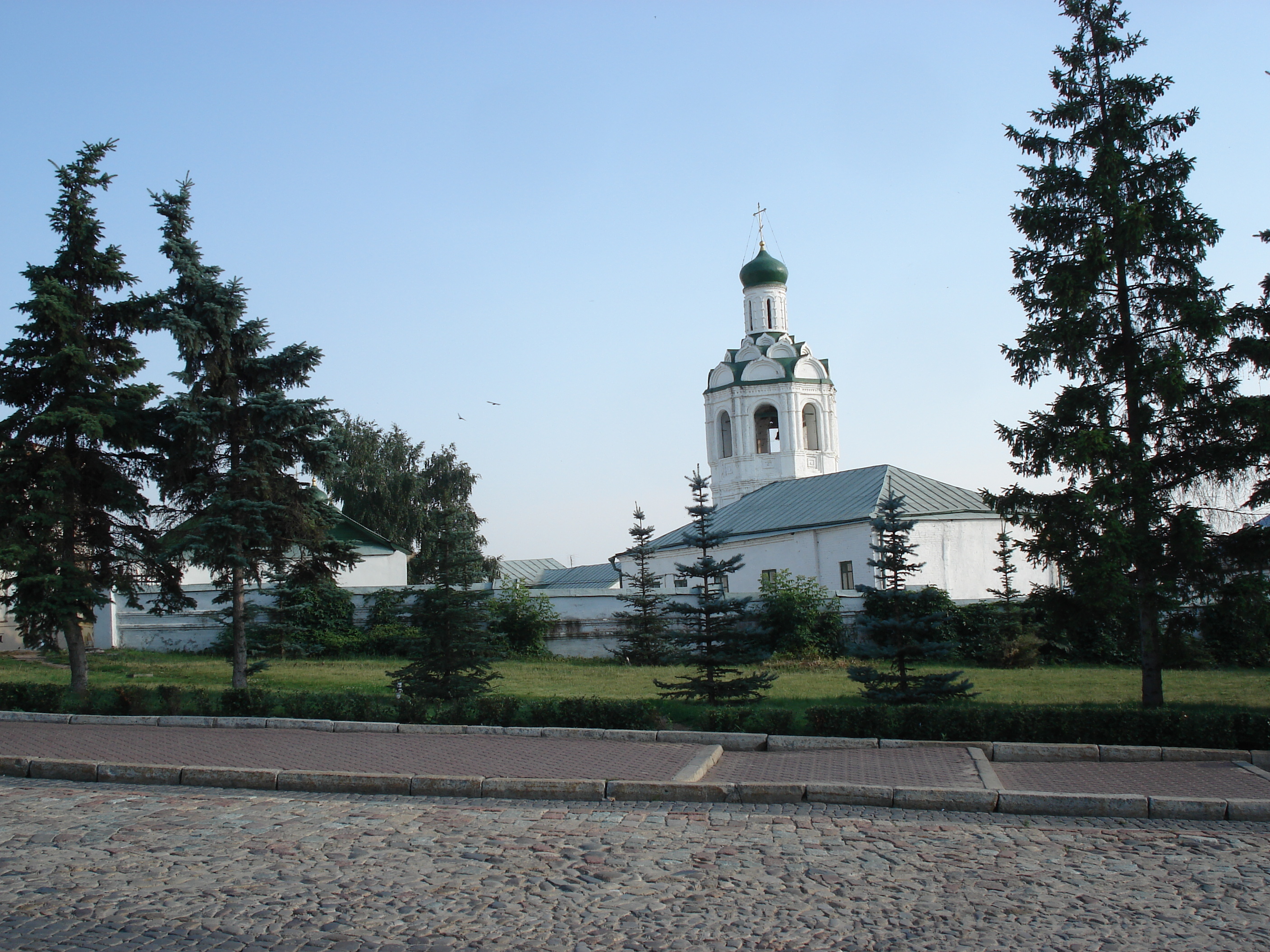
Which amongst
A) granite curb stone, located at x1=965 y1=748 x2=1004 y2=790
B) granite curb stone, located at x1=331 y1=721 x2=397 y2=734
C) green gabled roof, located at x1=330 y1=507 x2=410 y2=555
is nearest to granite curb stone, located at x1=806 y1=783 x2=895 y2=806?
granite curb stone, located at x1=965 y1=748 x2=1004 y2=790

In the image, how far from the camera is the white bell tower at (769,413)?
48094mm

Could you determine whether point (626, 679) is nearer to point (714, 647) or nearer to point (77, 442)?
point (714, 647)

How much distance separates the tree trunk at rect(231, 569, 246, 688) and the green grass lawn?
3.30ft

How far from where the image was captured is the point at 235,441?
18.0 metres

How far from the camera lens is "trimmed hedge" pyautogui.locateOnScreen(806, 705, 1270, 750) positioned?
11.0m

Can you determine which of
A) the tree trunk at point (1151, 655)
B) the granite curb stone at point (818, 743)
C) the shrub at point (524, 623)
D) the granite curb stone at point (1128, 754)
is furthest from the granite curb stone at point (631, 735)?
the shrub at point (524, 623)

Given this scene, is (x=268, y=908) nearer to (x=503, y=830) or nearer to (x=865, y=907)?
(x=503, y=830)

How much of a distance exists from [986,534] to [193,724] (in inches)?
1023

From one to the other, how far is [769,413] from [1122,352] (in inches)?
1378

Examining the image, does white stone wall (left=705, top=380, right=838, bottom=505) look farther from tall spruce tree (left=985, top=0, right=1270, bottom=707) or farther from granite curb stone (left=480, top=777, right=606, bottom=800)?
granite curb stone (left=480, top=777, right=606, bottom=800)

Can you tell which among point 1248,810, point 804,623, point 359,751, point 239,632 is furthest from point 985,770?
point 804,623

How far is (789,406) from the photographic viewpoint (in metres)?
48.0

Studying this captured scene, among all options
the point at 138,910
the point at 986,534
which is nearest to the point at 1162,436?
the point at 138,910

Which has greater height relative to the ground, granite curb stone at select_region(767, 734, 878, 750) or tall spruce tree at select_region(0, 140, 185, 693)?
tall spruce tree at select_region(0, 140, 185, 693)
